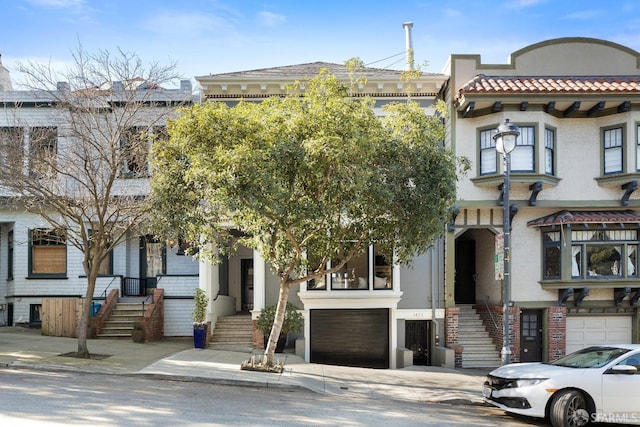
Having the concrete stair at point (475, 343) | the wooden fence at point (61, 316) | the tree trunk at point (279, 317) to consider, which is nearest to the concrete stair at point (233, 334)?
the tree trunk at point (279, 317)

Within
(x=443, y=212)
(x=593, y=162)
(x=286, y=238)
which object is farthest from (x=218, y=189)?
(x=593, y=162)

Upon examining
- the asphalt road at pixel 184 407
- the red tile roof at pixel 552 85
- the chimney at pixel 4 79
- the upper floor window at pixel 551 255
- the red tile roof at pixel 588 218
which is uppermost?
the chimney at pixel 4 79

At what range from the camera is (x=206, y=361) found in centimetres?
1530

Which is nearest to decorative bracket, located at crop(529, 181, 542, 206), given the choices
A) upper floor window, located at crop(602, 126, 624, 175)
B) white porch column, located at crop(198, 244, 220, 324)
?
upper floor window, located at crop(602, 126, 624, 175)

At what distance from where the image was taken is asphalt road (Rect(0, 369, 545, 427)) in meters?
8.88

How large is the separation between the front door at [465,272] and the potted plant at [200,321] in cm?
948

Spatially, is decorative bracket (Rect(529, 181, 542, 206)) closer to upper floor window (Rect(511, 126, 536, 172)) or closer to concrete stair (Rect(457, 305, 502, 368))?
upper floor window (Rect(511, 126, 536, 172))

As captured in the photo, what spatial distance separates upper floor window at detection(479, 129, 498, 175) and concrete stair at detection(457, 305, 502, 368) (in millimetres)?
5303

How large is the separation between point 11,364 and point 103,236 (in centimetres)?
369

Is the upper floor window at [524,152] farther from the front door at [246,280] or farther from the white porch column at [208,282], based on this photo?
the front door at [246,280]

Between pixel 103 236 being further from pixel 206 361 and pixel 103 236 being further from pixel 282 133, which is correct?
pixel 282 133

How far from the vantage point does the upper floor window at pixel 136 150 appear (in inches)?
599

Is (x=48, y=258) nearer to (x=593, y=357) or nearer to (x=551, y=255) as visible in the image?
(x=551, y=255)

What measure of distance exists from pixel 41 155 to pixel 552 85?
50.7 ft
